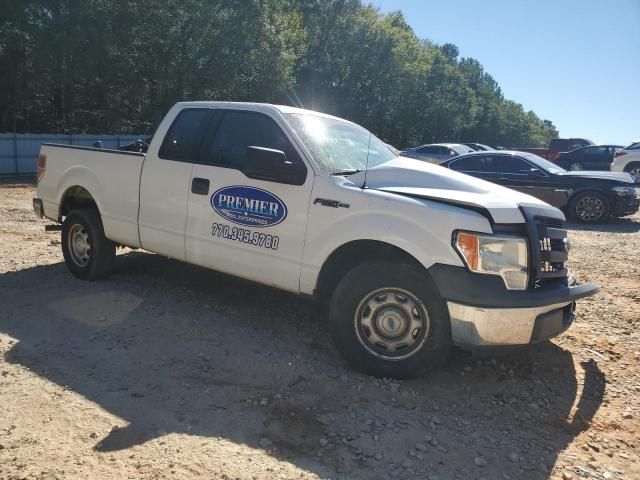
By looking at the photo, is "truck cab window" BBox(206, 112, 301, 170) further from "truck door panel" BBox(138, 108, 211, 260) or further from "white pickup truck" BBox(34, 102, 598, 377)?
"truck door panel" BBox(138, 108, 211, 260)

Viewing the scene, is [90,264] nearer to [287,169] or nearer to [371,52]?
[287,169]

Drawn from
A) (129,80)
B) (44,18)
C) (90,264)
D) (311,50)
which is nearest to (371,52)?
(311,50)

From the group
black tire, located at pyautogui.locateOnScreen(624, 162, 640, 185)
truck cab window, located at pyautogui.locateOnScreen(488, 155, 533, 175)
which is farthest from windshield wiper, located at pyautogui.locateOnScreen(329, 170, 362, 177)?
black tire, located at pyautogui.locateOnScreen(624, 162, 640, 185)

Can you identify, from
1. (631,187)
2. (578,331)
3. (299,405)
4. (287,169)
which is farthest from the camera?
(631,187)

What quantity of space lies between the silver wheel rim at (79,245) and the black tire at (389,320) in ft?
10.7

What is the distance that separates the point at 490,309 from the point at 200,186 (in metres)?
2.62

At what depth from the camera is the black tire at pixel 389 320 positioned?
138 inches

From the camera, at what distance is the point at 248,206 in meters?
4.28

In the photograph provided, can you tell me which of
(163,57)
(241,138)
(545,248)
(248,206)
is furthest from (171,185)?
(163,57)

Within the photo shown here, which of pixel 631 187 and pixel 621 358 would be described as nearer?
pixel 621 358

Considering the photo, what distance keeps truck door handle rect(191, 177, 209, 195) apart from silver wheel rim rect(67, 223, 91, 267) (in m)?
1.76

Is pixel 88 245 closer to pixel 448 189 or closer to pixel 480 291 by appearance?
pixel 448 189

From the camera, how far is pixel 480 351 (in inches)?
134

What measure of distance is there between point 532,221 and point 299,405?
1956 mm
